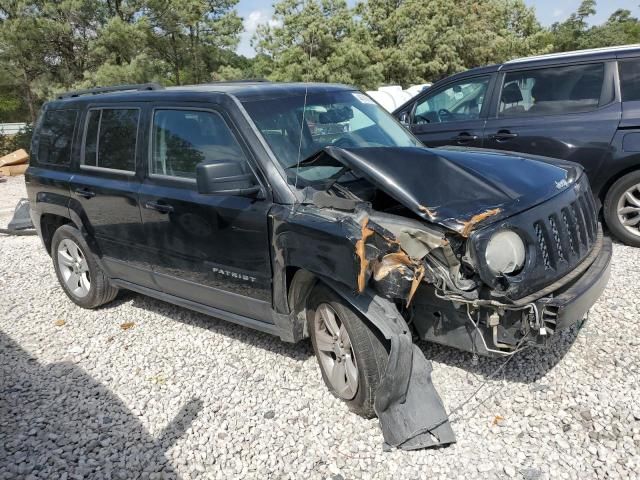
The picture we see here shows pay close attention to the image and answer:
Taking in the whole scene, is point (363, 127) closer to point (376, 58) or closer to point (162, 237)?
point (162, 237)

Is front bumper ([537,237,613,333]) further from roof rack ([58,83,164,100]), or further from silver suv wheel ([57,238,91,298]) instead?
silver suv wheel ([57,238,91,298])

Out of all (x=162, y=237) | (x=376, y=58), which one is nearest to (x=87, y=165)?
(x=162, y=237)

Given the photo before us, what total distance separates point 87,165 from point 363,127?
7.96 ft

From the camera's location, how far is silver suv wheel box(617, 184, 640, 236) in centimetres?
539

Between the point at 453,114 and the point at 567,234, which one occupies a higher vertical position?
the point at 453,114

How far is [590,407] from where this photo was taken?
3004mm

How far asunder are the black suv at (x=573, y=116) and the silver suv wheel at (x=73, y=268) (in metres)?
4.26

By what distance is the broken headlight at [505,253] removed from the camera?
262cm

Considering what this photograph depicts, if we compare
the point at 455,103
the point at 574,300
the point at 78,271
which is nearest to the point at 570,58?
the point at 455,103

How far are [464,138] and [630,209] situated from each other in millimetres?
1913

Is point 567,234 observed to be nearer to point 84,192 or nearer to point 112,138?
point 112,138

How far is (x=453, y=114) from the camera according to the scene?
6488 millimetres

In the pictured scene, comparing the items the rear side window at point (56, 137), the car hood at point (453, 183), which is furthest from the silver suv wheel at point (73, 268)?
the car hood at point (453, 183)

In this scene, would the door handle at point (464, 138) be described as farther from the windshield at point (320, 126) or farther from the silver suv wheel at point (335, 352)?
the silver suv wheel at point (335, 352)
